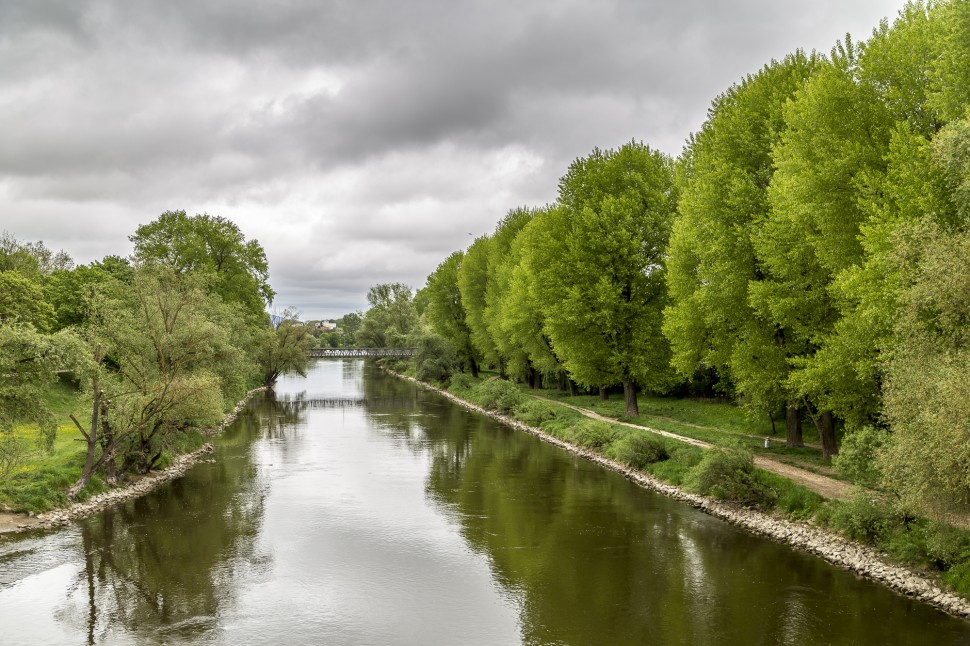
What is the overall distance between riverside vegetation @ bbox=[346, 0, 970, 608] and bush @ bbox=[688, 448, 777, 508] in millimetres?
69

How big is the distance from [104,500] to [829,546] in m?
25.8

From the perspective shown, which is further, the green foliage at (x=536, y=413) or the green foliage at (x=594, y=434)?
the green foliage at (x=536, y=413)

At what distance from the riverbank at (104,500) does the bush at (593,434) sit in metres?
20.4

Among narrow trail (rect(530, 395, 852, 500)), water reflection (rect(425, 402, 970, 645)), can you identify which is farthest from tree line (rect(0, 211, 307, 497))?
narrow trail (rect(530, 395, 852, 500))

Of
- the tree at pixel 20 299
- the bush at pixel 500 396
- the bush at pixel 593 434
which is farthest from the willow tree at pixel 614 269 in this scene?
the tree at pixel 20 299

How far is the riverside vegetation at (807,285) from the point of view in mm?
15125

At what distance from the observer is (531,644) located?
562 inches

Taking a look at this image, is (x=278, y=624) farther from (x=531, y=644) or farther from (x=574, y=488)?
(x=574, y=488)

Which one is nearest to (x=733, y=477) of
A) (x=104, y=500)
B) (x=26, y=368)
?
(x=26, y=368)

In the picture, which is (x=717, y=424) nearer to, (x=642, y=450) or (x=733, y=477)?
(x=642, y=450)

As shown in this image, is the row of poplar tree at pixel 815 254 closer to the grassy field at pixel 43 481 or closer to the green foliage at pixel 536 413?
the green foliage at pixel 536 413

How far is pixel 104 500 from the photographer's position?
25391 mm

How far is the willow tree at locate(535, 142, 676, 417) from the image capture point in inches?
1459

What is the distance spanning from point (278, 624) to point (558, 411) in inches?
1200
